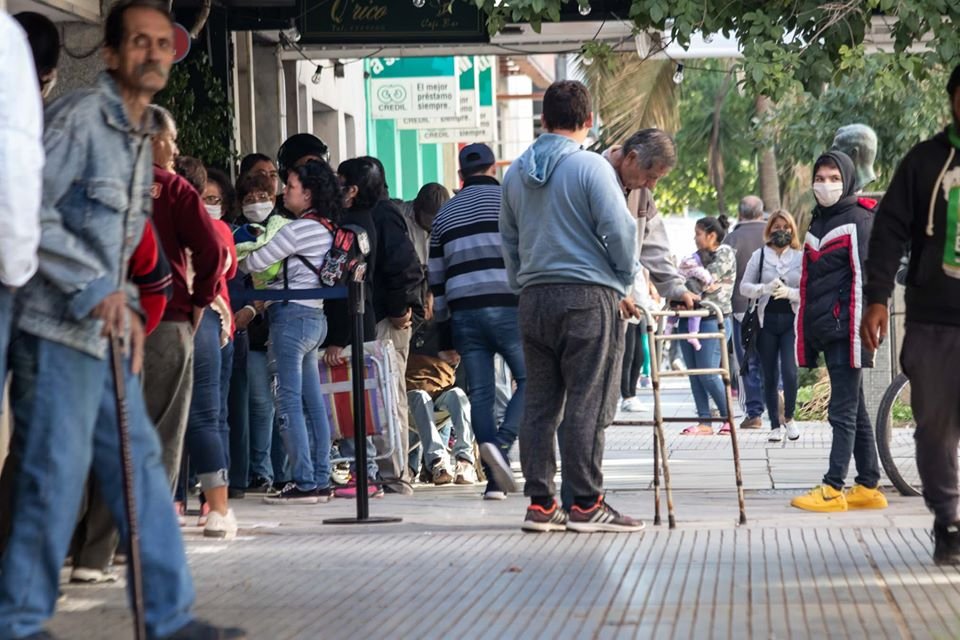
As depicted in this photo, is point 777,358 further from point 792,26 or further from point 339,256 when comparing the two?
point 339,256

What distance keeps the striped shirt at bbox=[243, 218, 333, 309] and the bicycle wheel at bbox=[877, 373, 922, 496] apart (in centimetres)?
326

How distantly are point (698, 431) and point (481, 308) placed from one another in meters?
6.42

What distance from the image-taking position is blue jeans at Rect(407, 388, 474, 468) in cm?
1181

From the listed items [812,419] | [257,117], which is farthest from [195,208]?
[812,419]

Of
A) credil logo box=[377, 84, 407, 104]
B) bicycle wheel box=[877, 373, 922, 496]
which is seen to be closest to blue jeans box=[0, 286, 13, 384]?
bicycle wheel box=[877, 373, 922, 496]

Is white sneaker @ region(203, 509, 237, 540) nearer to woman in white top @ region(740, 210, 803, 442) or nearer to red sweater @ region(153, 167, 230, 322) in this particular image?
red sweater @ region(153, 167, 230, 322)

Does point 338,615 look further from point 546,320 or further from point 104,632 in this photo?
point 546,320

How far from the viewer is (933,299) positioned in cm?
683

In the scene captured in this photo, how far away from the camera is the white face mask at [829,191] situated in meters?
9.71

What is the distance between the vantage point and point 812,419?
17.7 metres

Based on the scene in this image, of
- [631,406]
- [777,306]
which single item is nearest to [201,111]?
[777,306]

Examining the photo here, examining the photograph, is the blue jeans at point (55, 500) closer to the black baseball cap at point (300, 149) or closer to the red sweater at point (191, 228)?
the red sweater at point (191, 228)

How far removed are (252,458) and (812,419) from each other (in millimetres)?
7831

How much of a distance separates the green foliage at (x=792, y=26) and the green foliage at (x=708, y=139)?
28.9 m
